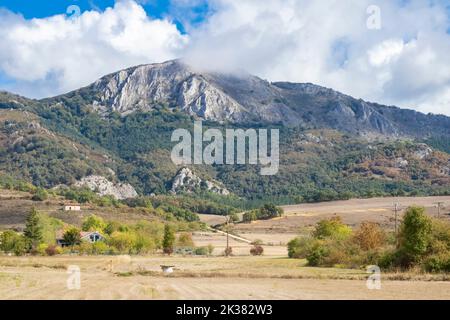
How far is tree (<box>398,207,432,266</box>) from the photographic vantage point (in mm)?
50969

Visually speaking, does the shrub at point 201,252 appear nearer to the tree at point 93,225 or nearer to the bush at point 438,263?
the tree at point 93,225

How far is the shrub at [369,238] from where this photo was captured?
63062 millimetres

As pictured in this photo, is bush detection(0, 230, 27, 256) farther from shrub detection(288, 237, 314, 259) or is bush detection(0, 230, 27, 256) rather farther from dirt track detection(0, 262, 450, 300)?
dirt track detection(0, 262, 450, 300)

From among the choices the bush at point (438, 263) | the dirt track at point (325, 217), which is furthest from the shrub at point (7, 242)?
the bush at point (438, 263)

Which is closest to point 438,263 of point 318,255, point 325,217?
point 318,255

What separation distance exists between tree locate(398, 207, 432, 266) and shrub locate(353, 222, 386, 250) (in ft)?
29.7

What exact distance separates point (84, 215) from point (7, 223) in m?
24.1

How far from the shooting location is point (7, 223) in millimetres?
155875

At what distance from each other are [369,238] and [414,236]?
12340 millimetres

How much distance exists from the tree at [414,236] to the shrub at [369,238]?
29.7 ft

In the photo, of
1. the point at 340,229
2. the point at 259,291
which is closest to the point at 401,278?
the point at 259,291

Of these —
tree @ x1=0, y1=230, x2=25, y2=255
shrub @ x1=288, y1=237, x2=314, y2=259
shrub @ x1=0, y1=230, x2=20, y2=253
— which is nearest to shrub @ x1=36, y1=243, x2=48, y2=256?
tree @ x1=0, y1=230, x2=25, y2=255

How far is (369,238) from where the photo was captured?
209 ft
